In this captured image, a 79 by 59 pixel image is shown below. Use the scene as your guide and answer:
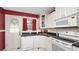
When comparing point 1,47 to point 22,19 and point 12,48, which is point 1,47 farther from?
point 22,19

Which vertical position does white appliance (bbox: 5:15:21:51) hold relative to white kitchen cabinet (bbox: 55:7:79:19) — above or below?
below

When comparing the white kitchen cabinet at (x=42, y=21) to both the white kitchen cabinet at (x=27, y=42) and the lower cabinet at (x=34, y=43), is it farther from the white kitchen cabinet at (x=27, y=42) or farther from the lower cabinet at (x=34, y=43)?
the white kitchen cabinet at (x=27, y=42)

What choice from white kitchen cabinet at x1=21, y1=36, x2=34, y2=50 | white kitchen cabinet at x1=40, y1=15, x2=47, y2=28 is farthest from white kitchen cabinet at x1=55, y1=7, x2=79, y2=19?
white kitchen cabinet at x1=40, y1=15, x2=47, y2=28

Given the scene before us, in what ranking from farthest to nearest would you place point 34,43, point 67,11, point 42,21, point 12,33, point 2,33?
point 42,21 → point 34,43 → point 12,33 → point 2,33 → point 67,11

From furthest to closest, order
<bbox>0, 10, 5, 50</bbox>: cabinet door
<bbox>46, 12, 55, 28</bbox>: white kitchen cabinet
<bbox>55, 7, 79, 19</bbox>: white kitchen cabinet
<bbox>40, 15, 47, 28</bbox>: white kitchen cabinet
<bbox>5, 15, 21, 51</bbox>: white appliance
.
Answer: <bbox>40, 15, 47, 28</bbox>: white kitchen cabinet
<bbox>5, 15, 21, 51</bbox>: white appliance
<bbox>0, 10, 5, 50</bbox>: cabinet door
<bbox>46, 12, 55, 28</bbox>: white kitchen cabinet
<bbox>55, 7, 79, 19</bbox>: white kitchen cabinet

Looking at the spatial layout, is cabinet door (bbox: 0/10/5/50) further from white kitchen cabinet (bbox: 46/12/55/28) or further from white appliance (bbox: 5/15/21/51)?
white kitchen cabinet (bbox: 46/12/55/28)

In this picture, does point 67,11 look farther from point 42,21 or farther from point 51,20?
point 42,21

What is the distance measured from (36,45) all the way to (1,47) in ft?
5.67

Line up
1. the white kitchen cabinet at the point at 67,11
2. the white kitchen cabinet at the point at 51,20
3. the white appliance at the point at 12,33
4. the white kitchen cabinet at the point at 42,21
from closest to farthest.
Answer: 1. the white kitchen cabinet at the point at 67,11
2. the white kitchen cabinet at the point at 51,20
3. the white appliance at the point at 12,33
4. the white kitchen cabinet at the point at 42,21

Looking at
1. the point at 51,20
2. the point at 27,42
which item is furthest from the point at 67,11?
the point at 27,42

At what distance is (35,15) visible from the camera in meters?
5.40

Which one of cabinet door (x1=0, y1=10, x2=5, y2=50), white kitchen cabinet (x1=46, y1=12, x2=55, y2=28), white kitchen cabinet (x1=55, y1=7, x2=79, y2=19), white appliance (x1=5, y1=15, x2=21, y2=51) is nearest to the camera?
white kitchen cabinet (x1=55, y1=7, x2=79, y2=19)

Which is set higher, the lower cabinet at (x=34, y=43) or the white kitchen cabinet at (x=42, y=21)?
the white kitchen cabinet at (x=42, y=21)

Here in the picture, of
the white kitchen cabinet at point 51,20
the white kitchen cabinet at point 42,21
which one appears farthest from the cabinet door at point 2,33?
the white kitchen cabinet at point 51,20
